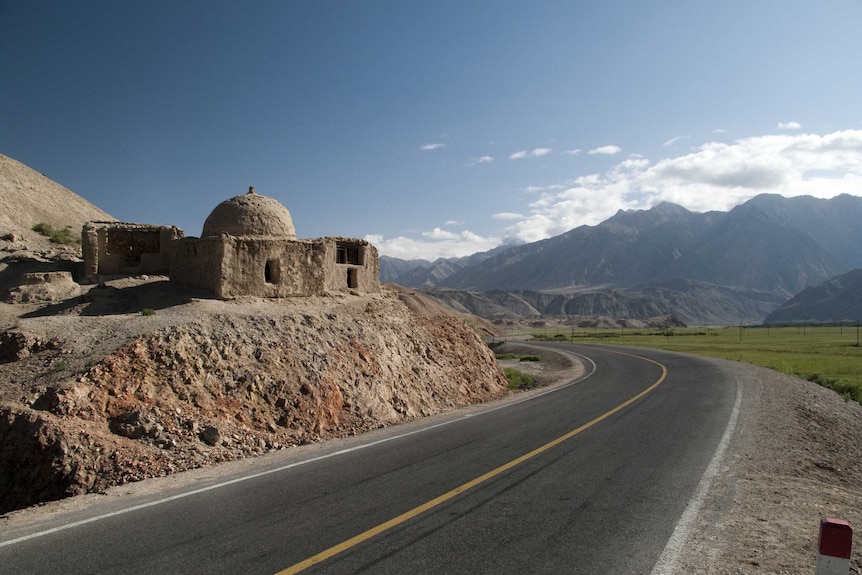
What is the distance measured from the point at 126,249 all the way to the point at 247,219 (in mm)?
7045

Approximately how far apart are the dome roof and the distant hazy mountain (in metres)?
152

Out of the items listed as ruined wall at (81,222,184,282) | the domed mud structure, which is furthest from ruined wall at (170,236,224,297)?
ruined wall at (81,222,184,282)

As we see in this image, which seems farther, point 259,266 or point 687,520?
point 259,266

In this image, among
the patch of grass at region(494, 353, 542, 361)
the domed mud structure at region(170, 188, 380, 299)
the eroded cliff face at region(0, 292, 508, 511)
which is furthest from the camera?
the patch of grass at region(494, 353, 542, 361)

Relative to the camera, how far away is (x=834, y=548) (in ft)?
14.7

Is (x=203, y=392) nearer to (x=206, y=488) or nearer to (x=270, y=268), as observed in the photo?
(x=206, y=488)

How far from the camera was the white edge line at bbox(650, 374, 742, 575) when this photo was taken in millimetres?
5680

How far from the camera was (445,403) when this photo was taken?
2012 centimetres

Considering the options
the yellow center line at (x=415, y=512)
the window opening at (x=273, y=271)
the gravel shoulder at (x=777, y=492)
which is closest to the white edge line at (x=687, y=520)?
the gravel shoulder at (x=777, y=492)

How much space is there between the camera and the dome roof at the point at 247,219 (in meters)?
21.5

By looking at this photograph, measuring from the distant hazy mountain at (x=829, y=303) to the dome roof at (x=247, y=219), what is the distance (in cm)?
15224

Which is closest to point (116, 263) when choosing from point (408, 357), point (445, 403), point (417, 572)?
point (408, 357)

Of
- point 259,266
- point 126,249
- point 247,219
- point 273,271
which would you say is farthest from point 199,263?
point 126,249

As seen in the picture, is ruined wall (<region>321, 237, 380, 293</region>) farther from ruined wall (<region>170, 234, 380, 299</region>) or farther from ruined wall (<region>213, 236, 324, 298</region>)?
ruined wall (<region>213, 236, 324, 298</region>)
